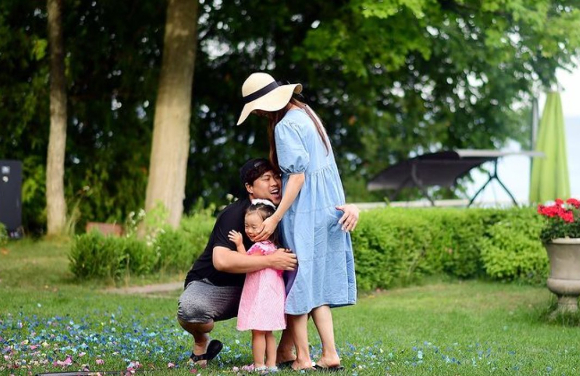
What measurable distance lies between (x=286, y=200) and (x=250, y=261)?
1.28 feet

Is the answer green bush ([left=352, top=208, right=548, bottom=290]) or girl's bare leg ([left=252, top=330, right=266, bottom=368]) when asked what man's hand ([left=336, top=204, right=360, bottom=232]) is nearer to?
girl's bare leg ([left=252, top=330, right=266, bottom=368])

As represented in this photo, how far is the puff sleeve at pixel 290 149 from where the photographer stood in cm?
545

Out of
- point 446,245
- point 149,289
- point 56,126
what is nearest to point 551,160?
point 446,245

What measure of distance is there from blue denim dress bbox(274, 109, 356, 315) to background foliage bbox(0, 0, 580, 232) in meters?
8.74

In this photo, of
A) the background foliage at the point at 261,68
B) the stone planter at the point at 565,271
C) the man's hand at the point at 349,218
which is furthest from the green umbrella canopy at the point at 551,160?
the man's hand at the point at 349,218

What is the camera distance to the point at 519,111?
23.0 m

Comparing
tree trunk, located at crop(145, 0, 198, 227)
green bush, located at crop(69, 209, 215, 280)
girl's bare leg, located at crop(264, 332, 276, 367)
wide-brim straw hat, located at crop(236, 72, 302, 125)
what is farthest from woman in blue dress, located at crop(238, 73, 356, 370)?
tree trunk, located at crop(145, 0, 198, 227)

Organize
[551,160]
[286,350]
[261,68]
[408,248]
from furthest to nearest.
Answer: [261,68] < [551,160] < [408,248] < [286,350]

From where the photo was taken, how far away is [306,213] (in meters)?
5.57

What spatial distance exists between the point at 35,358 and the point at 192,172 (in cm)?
1253

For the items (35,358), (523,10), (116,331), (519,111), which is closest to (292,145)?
(35,358)

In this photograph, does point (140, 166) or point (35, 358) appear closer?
point (35, 358)

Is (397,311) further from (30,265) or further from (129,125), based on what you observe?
(129,125)

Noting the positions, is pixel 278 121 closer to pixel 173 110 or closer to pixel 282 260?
pixel 282 260
